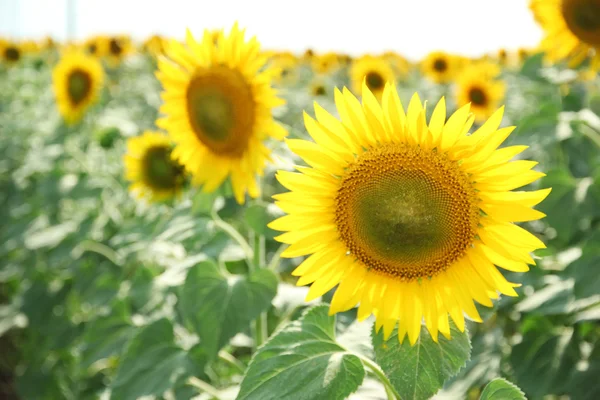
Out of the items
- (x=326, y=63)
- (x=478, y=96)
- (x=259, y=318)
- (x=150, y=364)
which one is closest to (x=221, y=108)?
(x=259, y=318)

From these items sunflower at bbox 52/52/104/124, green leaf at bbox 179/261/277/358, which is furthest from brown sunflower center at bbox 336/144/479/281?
sunflower at bbox 52/52/104/124

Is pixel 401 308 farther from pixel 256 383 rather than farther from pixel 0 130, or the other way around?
pixel 0 130

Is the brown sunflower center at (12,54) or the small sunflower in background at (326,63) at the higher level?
the small sunflower in background at (326,63)

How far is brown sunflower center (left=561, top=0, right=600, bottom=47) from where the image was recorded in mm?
2785

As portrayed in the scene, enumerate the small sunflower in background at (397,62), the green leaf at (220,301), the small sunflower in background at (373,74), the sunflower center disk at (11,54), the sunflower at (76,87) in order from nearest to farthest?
the green leaf at (220,301) → the sunflower at (76,87) → the small sunflower in background at (373,74) → the sunflower center disk at (11,54) → the small sunflower in background at (397,62)

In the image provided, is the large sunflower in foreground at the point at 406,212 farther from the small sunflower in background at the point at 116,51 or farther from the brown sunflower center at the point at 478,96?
the small sunflower in background at the point at 116,51

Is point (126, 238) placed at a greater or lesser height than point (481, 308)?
lesser

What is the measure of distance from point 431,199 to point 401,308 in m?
0.21

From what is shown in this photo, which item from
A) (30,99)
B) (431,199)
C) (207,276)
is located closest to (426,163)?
(431,199)

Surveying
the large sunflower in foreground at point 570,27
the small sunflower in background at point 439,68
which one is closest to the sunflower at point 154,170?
the large sunflower in foreground at point 570,27

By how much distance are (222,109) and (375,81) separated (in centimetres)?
405

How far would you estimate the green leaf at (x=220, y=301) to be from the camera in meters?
1.64

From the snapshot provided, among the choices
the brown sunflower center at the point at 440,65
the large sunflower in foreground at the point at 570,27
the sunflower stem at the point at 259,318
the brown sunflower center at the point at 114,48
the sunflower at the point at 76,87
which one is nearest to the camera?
the sunflower stem at the point at 259,318

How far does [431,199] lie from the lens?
4.05 ft
